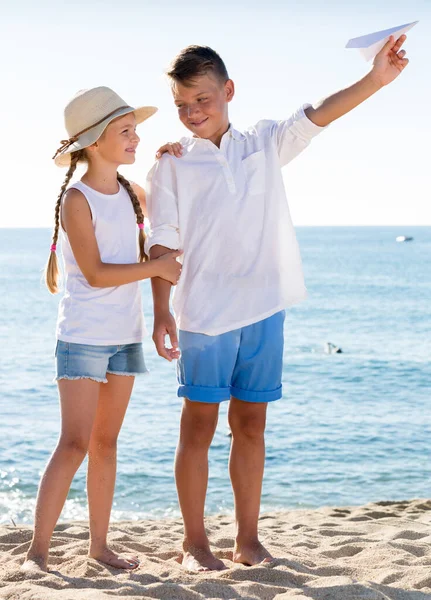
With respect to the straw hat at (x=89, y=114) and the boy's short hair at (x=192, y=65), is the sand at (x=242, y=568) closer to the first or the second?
the straw hat at (x=89, y=114)

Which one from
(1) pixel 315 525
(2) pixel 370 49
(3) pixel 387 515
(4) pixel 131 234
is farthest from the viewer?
(3) pixel 387 515

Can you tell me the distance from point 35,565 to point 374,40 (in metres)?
2.55

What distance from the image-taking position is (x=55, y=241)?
3.67m

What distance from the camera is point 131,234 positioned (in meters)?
3.67

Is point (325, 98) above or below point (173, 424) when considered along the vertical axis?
above

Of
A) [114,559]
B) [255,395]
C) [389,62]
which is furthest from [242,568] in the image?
[389,62]

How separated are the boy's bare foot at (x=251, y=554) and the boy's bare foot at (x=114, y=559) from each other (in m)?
0.45

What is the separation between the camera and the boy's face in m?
3.59

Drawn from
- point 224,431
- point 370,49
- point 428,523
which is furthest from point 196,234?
point 224,431

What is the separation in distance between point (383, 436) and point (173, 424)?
2994 millimetres

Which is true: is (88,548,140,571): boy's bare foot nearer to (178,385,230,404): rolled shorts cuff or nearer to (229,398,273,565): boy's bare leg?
(229,398,273,565): boy's bare leg

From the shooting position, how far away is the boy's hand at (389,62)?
3.47 meters

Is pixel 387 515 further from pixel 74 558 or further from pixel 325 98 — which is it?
pixel 325 98

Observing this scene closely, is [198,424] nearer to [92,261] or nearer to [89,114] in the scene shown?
[92,261]
